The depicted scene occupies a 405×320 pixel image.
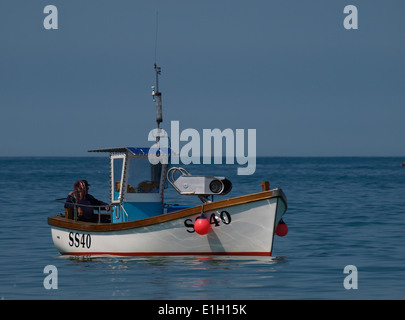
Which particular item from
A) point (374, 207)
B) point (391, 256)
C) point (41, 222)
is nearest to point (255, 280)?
point (391, 256)

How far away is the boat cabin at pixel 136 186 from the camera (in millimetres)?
19812

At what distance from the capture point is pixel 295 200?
4600 centimetres

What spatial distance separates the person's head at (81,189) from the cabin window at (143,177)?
113 centimetres

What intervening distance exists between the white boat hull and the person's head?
151cm

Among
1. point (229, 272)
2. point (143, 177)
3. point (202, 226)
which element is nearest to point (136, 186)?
point (143, 177)

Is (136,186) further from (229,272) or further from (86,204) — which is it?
(229,272)

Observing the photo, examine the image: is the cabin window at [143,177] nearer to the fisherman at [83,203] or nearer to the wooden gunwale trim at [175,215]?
the fisherman at [83,203]

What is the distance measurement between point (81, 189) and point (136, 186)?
4.66 ft

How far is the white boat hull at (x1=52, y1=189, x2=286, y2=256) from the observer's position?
17672mm

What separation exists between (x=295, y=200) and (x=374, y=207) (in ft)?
23.0

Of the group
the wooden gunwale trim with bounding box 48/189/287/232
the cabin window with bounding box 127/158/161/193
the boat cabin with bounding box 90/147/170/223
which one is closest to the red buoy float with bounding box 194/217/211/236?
the wooden gunwale trim with bounding box 48/189/287/232

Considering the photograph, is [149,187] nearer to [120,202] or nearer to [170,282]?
[120,202]

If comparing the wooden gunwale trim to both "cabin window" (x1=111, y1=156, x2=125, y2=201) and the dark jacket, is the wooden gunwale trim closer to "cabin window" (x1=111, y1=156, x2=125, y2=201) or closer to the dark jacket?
the dark jacket

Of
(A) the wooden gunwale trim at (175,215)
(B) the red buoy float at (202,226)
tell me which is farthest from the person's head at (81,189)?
(B) the red buoy float at (202,226)
